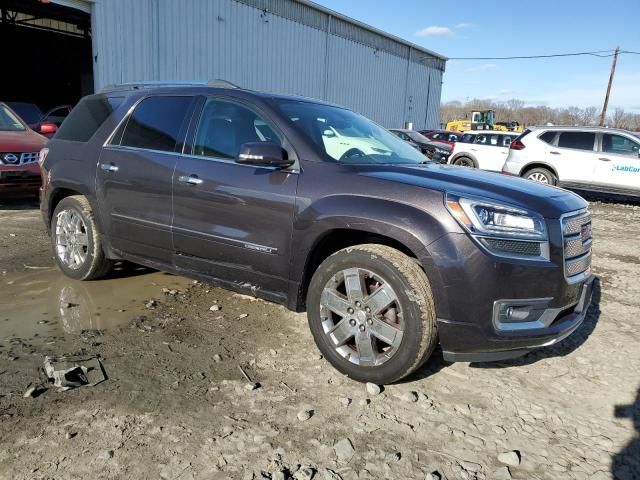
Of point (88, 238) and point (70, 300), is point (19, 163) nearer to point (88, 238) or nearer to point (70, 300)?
point (88, 238)

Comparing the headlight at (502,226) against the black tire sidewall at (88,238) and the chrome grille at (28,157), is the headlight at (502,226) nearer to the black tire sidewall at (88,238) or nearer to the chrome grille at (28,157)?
the black tire sidewall at (88,238)

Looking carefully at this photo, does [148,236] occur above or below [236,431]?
above

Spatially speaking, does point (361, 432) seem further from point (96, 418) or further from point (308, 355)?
point (96, 418)

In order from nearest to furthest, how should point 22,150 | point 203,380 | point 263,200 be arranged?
point 203,380 < point 263,200 < point 22,150

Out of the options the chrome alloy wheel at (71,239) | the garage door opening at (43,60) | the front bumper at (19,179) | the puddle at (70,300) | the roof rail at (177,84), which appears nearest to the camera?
the puddle at (70,300)

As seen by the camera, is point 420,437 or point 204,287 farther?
point 204,287

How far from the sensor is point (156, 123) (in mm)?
4023

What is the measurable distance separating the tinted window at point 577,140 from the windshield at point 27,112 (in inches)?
504

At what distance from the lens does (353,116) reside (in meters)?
4.23

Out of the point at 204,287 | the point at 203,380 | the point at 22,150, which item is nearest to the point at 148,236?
the point at 204,287

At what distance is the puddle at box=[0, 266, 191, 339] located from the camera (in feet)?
12.0

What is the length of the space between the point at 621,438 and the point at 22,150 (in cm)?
829

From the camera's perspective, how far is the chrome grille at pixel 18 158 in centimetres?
752

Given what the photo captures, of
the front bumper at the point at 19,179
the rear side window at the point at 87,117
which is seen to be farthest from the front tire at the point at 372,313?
the front bumper at the point at 19,179
